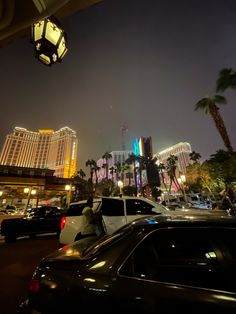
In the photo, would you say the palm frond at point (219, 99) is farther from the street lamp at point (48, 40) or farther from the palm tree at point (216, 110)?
the street lamp at point (48, 40)

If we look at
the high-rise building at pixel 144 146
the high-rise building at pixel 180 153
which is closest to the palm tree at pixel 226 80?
the high-rise building at pixel 144 146

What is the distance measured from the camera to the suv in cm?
590

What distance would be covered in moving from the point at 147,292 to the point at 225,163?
27.4 metres

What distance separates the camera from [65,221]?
20.9ft

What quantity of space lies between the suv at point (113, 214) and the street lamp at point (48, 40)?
4.50 metres

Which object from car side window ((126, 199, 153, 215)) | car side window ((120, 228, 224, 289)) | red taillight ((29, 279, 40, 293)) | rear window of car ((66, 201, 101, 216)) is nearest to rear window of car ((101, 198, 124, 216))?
car side window ((126, 199, 153, 215))

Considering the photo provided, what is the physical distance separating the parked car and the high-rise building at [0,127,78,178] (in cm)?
9257

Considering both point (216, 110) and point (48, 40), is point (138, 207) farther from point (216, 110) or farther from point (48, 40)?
point (216, 110)

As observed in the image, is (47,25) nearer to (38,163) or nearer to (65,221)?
(65,221)

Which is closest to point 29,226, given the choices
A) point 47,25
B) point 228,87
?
point 47,25

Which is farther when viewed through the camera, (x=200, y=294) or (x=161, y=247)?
(x=161, y=247)

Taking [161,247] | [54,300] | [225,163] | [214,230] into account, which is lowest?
[54,300]

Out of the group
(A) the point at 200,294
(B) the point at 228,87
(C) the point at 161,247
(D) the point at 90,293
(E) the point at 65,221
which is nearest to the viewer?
(A) the point at 200,294

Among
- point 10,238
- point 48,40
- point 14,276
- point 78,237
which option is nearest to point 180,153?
point 10,238
